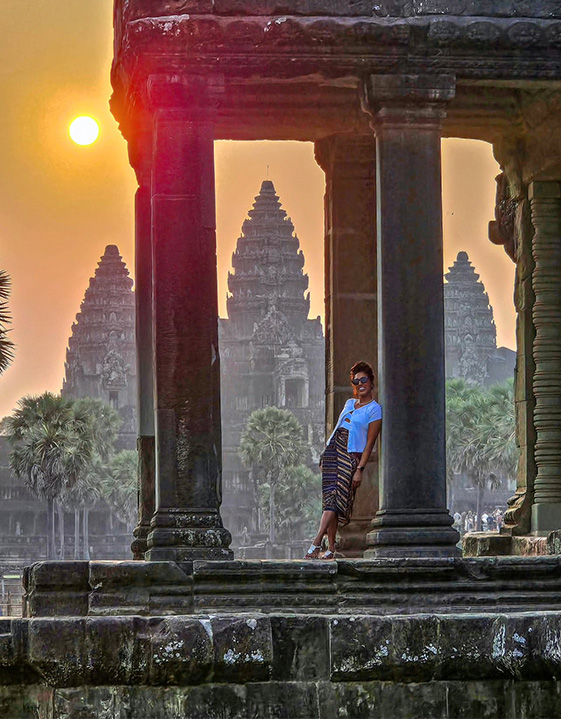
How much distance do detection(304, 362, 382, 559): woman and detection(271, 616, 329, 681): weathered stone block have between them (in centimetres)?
210

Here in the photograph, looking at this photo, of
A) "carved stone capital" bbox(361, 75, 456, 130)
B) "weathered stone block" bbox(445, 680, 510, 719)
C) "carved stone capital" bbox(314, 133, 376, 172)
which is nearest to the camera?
"weathered stone block" bbox(445, 680, 510, 719)

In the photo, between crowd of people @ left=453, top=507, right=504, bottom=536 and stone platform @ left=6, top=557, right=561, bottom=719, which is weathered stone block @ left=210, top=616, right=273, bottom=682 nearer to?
stone platform @ left=6, top=557, right=561, bottom=719

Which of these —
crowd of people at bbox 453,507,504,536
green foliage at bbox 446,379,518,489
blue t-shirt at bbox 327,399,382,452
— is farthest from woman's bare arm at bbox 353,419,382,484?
crowd of people at bbox 453,507,504,536

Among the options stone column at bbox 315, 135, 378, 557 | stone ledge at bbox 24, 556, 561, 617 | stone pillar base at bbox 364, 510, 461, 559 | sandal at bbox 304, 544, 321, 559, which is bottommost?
stone ledge at bbox 24, 556, 561, 617

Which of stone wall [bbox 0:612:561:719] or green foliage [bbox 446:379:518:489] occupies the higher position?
green foliage [bbox 446:379:518:489]

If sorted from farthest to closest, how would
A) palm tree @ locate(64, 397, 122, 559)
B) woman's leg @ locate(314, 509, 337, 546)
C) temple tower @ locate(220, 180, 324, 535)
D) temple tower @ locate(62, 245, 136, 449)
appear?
temple tower @ locate(62, 245, 136, 449) < temple tower @ locate(220, 180, 324, 535) < palm tree @ locate(64, 397, 122, 559) < woman's leg @ locate(314, 509, 337, 546)

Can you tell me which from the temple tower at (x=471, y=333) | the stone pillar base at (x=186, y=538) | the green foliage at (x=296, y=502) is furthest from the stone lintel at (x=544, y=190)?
the temple tower at (x=471, y=333)

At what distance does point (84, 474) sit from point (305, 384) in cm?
6062

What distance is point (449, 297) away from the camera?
446 ft

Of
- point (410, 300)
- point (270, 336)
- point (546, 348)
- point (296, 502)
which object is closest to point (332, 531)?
point (410, 300)

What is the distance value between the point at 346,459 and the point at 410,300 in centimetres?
147

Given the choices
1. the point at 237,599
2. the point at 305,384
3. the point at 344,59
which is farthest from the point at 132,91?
the point at 305,384

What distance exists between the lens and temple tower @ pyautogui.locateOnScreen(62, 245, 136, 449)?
131m

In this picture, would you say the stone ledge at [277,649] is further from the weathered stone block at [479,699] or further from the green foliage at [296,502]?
the green foliage at [296,502]
